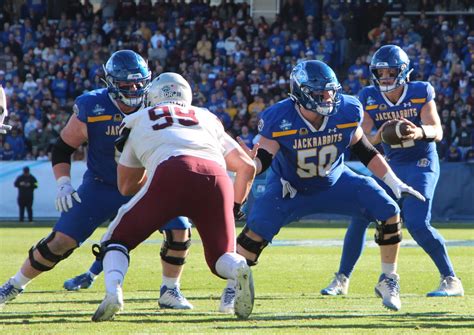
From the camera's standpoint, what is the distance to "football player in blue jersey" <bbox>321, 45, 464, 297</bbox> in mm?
8109

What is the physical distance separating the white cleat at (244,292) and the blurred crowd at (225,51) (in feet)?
47.2

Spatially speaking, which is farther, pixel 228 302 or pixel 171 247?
pixel 171 247

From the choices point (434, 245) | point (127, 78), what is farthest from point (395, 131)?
point (127, 78)

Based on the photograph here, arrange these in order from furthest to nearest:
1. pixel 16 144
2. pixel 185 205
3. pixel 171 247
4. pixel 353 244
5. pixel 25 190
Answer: pixel 16 144
pixel 25 190
pixel 353 244
pixel 171 247
pixel 185 205

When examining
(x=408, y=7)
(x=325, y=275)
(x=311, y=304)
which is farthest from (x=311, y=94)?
(x=408, y=7)

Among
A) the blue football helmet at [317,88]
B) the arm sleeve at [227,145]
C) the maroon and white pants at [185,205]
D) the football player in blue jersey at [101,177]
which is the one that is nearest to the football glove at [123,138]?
the maroon and white pants at [185,205]

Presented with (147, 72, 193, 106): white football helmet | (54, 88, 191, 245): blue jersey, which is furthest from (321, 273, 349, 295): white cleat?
(147, 72, 193, 106): white football helmet

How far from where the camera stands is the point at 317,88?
22.7ft

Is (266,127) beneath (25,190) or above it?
above

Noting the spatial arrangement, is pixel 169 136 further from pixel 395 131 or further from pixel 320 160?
pixel 395 131

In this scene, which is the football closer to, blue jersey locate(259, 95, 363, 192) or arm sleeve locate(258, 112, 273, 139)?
blue jersey locate(259, 95, 363, 192)

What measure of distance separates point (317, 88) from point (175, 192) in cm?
171

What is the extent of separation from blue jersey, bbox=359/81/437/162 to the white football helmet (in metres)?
2.72

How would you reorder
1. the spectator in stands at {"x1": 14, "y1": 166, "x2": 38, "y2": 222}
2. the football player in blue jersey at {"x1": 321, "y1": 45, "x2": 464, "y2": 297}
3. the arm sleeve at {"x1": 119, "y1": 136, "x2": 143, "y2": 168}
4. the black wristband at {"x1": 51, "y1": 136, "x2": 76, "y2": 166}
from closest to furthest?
the arm sleeve at {"x1": 119, "y1": 136, "x2": 143, "y2": 168}
the black wristband at {"x1": 51, "y1": 136, "x2": 76, "y2": 166}
the football player in blue jersey at {"x1": 321, "y1": 45, "x2": 464, "y2": 297}
the spectator in stands at {"x1": 14, "y1": 166, "x2": 38, "y2": 222}
